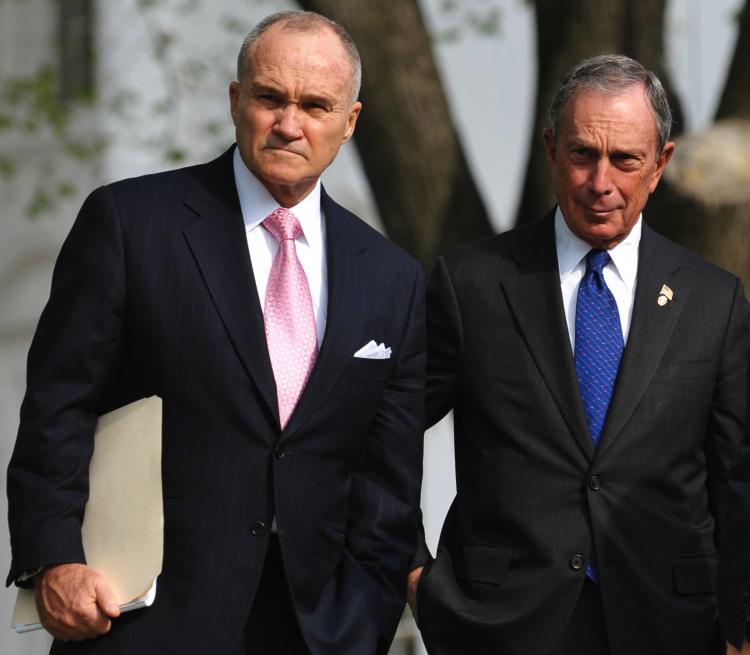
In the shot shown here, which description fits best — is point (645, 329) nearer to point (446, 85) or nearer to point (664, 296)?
point (664, 296)

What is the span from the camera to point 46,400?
3.61 m

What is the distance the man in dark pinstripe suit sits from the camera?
362cm

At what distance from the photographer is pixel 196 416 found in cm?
371

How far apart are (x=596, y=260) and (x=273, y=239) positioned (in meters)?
0.77

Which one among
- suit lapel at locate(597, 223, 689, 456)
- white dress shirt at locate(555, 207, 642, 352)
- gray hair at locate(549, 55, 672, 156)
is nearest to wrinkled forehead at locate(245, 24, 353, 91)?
gray hair at locate(549, 55, 672, 156)

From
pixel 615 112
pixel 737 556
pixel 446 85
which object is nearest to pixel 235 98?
pixel 615 112

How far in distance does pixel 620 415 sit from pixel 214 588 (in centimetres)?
99

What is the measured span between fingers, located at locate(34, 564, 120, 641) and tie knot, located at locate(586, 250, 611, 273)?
134cm

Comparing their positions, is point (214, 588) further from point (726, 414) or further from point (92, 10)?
point (92, 10)

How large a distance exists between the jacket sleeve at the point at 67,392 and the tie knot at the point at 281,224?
1.12 ft

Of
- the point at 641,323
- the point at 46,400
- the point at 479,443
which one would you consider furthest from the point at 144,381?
the point at 641,323

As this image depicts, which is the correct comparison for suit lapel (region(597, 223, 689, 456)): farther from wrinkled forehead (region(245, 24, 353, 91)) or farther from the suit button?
wrinkled forehead (region(245, 24, 353, 91))

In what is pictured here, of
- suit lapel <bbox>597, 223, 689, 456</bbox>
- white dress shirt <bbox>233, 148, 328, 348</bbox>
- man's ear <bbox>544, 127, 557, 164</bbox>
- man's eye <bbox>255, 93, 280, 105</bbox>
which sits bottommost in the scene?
suit lapel <bbox>597, 223, 689, 456</bbox>

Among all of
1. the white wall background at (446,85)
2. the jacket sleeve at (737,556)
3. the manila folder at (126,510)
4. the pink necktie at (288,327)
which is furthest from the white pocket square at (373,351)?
the white wall background at (446,85)
